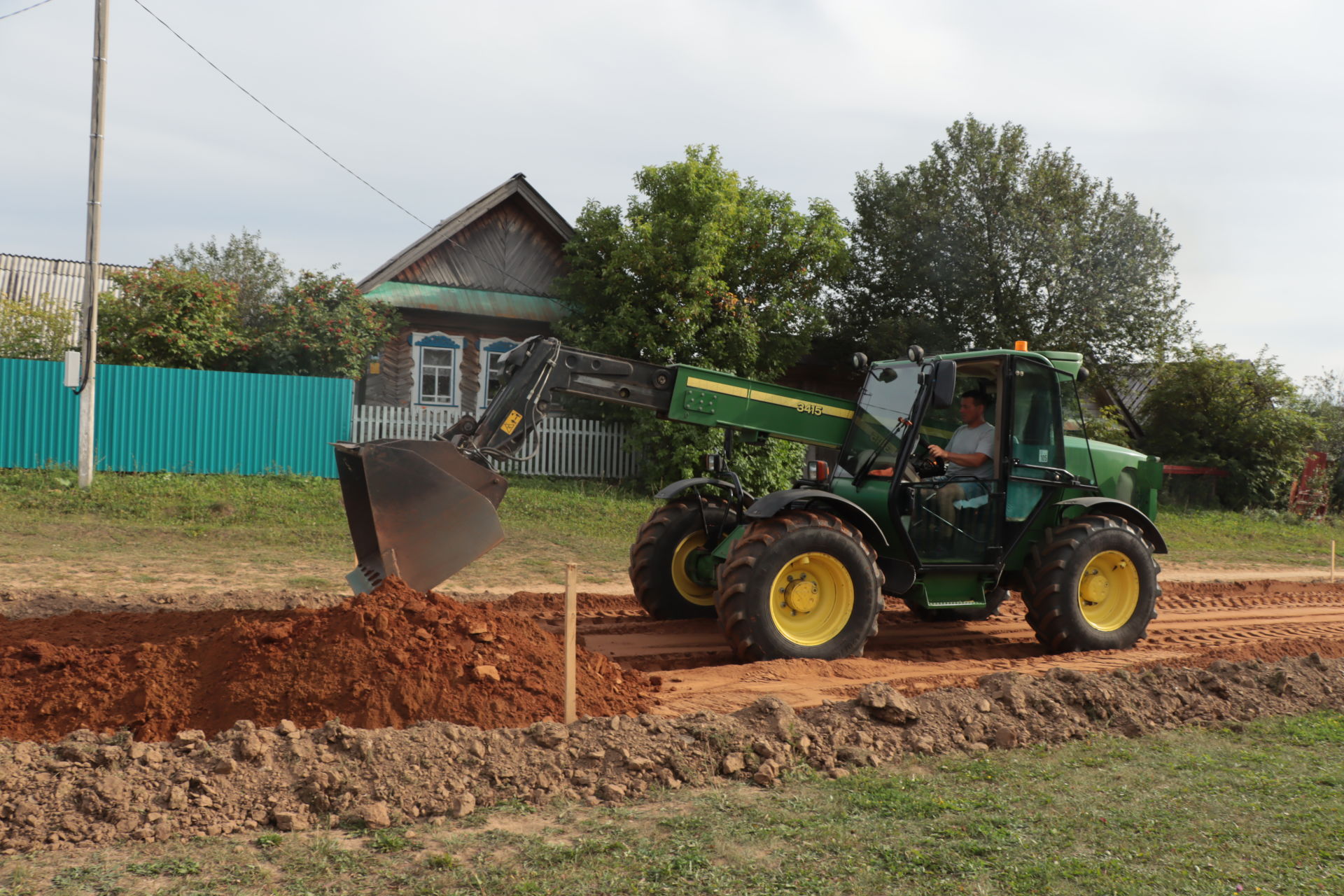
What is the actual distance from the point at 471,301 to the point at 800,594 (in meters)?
15.9

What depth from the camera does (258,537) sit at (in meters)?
13.4

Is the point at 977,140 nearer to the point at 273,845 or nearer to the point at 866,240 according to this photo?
the point at 866,240

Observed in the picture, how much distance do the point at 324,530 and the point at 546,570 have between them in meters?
3.76

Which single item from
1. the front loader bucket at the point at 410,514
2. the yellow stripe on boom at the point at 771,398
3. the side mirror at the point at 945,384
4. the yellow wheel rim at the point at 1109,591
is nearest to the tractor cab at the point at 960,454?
the yellow stripe on boom at the point at 771,398

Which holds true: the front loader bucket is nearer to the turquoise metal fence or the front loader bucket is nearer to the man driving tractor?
the man driving tractor

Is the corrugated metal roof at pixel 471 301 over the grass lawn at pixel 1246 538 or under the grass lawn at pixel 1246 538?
over

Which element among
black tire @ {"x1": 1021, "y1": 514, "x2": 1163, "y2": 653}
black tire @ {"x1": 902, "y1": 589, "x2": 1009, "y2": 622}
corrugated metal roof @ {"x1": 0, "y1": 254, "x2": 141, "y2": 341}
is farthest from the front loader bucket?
corrugated metal roof @ {"x1": 0, "y1": 254, "x2": 141, "y2": 341}

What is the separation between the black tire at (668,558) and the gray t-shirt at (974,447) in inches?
75.4

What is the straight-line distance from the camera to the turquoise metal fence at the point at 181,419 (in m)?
16.4

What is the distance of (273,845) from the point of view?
3777 millimetres

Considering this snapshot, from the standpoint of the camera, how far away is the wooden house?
69.8 ft

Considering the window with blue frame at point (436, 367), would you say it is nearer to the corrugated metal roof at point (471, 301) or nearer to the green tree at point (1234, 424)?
the corrugated metal roof at point (471, 301)

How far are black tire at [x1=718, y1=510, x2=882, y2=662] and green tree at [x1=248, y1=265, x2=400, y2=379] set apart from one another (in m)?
14.4

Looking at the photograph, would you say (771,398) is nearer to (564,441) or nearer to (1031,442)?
(1031,442)
